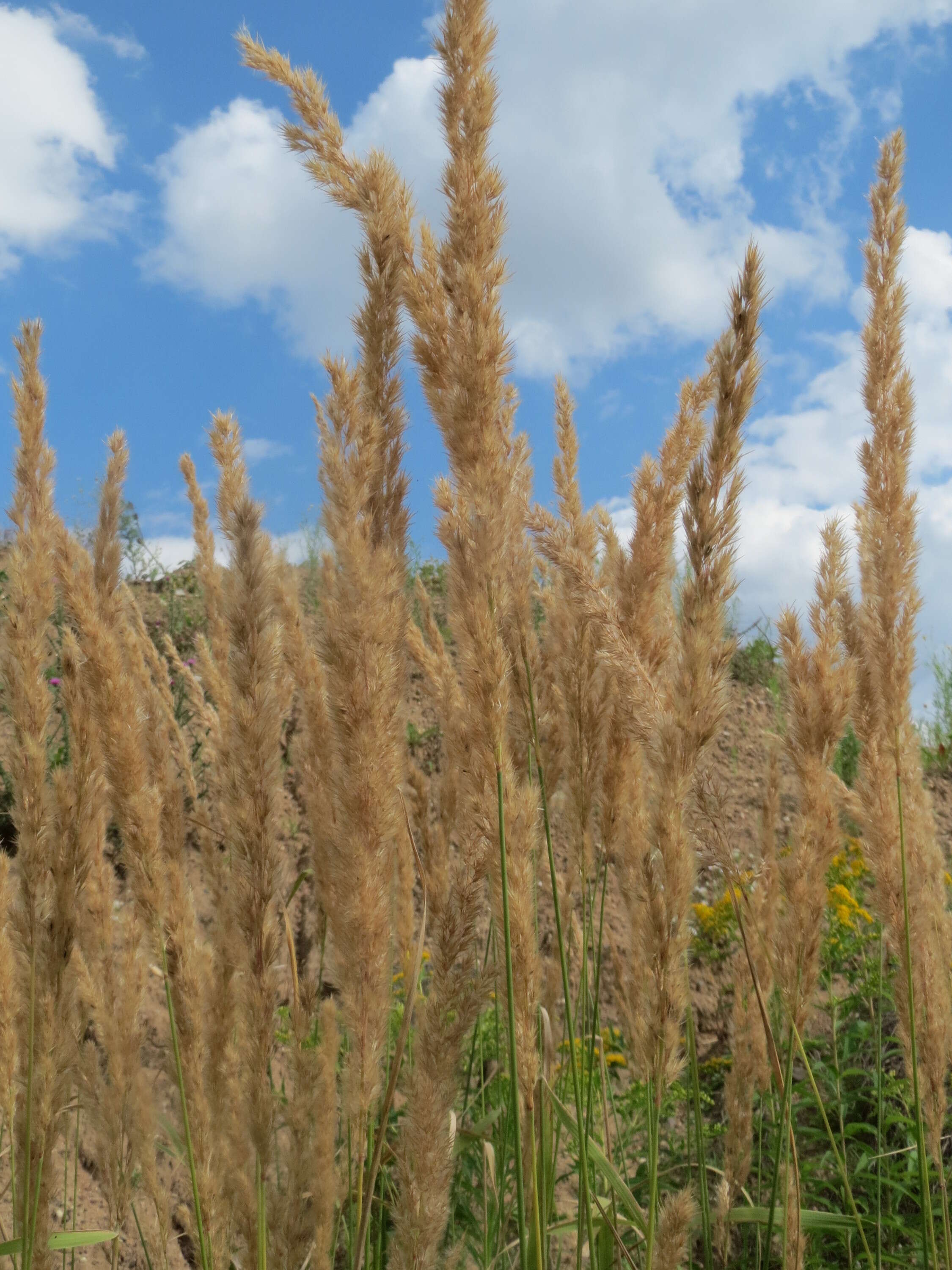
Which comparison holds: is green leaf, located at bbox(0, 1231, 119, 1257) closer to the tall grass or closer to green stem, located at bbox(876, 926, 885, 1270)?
the tall grass

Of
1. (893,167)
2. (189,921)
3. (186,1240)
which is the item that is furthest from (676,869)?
(186,1240)

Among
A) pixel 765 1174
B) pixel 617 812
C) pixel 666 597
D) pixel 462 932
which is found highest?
pixel 666 597

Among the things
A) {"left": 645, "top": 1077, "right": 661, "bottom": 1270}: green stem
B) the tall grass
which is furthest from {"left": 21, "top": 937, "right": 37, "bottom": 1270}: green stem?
{"left": 645, "top": 1077, "right": 661, "bottom": 1270}: green stem

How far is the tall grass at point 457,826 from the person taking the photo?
4.68 ft

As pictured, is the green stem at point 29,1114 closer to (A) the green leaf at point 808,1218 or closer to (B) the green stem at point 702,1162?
(B) the green stem at point 702,1162

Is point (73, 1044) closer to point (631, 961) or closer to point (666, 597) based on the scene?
point (631, 961)

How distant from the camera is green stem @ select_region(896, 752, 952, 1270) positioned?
6.35ft

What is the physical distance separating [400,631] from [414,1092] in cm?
67

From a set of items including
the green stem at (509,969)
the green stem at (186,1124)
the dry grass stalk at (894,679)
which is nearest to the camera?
the green stem at (509,969)

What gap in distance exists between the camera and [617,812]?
218 centimetres

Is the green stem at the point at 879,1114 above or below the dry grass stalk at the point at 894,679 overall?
below

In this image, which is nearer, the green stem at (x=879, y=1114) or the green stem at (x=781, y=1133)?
the green stem at (x=781, y=1133)

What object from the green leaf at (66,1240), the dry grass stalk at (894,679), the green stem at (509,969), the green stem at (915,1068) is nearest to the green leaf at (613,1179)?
the green stem at (509,969)

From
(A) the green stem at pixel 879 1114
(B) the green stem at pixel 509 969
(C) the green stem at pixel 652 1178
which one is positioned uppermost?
(B) the green stem at pixel 509 969
